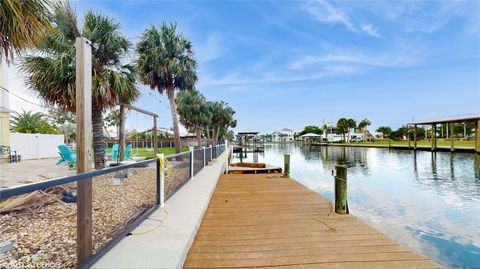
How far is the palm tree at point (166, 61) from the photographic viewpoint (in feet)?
57.3

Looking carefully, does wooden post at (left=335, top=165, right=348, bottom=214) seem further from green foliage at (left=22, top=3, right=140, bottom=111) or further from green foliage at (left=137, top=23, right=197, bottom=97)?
green foliage at (left=137, top=23, right=197, bottom=97)

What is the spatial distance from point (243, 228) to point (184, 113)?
98.9 ft

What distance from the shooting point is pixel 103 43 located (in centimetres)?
1088

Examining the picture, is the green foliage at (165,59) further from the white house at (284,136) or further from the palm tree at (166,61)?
the white house at (284,136)

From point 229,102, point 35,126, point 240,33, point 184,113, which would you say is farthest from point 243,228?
point 229,102

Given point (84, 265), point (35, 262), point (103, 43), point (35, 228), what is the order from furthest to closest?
point (103, 43) → point (35, 228) → point (35, 262) → point (84, 265)

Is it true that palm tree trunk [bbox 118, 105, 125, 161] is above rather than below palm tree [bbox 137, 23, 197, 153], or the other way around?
below

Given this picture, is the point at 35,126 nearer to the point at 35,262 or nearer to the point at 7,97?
the point at 7,97

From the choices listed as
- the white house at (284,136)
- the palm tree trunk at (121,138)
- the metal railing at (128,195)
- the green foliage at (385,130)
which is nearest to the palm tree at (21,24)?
the metal railing at (128,195)

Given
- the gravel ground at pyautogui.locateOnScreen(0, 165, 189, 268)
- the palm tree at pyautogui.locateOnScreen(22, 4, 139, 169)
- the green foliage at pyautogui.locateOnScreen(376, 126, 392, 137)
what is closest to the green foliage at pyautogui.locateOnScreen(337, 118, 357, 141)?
the green foliage at pyautogui.locateOnScreen(376, 126, 392, 137)

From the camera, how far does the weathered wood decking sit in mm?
3043

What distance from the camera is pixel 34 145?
63.7ft

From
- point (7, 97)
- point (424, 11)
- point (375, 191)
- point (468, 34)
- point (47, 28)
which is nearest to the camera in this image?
point (47, 28)

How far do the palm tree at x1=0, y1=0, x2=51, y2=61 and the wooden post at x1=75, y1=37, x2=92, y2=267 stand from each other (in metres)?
3.27
